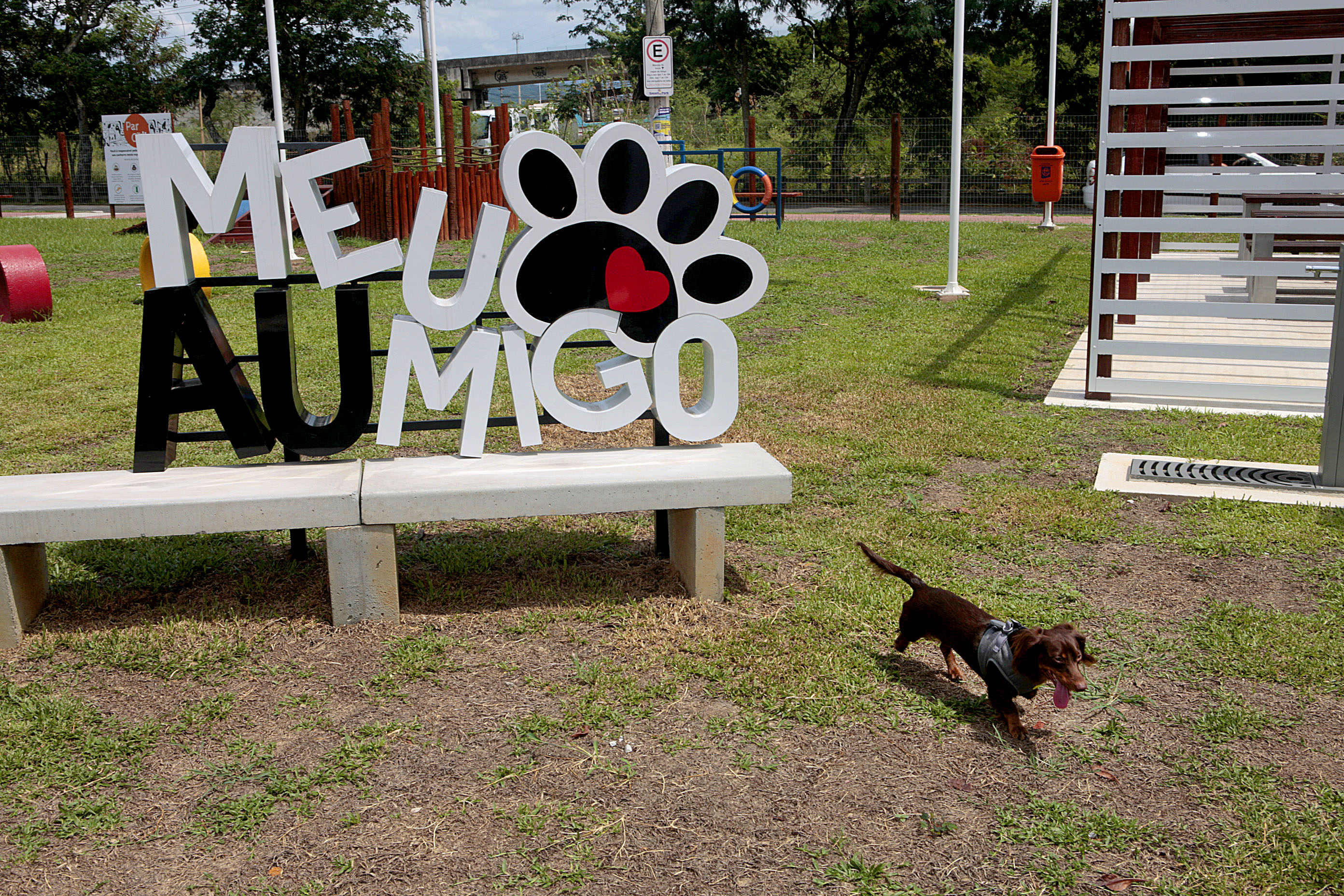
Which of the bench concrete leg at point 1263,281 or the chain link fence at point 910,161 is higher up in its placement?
the chain link fence at point 910,161

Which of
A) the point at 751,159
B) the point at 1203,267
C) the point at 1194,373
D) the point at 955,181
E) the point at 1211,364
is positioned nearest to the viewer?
the point at 1203,267

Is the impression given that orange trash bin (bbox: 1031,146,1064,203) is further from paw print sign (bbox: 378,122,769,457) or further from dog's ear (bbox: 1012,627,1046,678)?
dog's ear (bbox: 1012,627,1046,678)

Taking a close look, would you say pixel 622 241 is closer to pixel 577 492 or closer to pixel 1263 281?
pixel 577 492

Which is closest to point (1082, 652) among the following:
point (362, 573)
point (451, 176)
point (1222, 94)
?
point (362, 573)

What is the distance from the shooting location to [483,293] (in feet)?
14.4

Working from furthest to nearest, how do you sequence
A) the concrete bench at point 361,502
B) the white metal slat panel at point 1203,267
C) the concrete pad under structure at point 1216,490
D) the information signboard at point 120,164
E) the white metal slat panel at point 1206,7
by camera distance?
the information signboard at point 120,164
the white metal slat panel at point 1203,267
the white metal slat panel at point 1206,7
the concrete pad under structure at point 1216,490
the concrete bench at point 361,502

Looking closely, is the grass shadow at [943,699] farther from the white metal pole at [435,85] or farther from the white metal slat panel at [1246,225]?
the white metal pole at [435,85]

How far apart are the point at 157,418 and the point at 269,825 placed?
2.02 metres

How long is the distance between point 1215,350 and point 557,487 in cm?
535

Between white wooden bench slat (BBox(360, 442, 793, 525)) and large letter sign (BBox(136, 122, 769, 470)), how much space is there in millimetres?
198

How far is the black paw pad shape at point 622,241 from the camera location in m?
4.37

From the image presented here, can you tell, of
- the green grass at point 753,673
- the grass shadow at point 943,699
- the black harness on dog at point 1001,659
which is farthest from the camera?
the grass shadow at point 943,699

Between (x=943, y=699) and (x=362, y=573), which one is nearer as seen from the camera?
(x=943, y=699)

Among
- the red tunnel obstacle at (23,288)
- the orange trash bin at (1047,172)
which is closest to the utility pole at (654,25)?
the red tunnel obstacle at (23,288)
